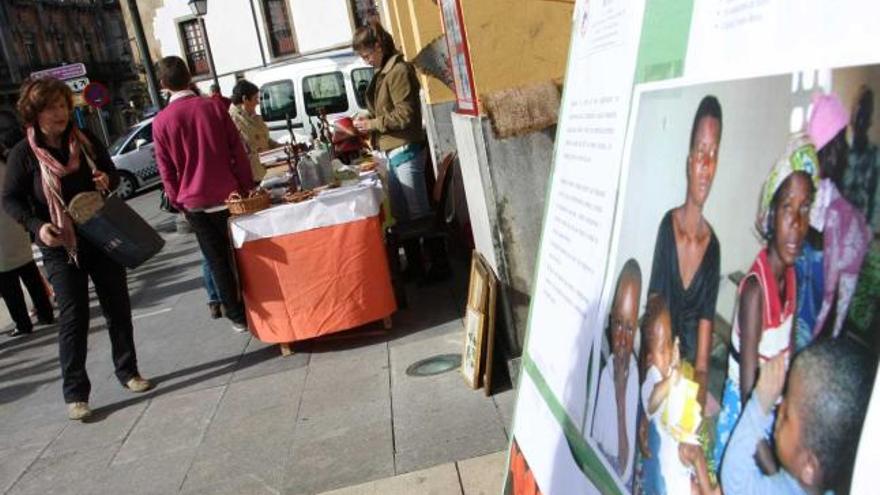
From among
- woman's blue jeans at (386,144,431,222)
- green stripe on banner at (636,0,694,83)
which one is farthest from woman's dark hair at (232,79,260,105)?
green stripe on banner at (636,0,694,83)

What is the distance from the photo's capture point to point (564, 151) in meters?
1.67

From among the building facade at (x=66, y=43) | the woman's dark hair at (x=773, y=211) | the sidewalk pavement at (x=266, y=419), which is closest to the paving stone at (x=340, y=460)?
the sidewalk pavement at (x=266, y=419)

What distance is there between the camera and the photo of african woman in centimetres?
75

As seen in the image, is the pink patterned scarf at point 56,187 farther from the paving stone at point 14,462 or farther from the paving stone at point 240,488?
the paving stone at point 240,488

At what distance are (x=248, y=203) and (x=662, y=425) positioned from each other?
3.67 metres

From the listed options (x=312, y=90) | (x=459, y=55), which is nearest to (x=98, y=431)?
(x=459, y=55)

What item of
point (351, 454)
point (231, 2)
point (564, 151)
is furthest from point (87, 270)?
point (231, 2)

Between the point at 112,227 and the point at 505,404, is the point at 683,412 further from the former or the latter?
the point at 112,227

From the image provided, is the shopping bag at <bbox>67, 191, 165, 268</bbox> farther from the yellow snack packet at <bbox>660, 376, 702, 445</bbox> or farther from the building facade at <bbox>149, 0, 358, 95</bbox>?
the building facade at <bbox>149, 0, 358, 95</bbox>

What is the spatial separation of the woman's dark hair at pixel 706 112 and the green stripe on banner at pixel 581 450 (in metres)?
0.58

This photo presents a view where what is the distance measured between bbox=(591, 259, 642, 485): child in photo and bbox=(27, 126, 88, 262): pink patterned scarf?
363 cm

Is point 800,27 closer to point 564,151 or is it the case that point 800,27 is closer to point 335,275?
point 564,151

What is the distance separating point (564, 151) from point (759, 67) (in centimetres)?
80

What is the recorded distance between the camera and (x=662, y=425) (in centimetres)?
110
